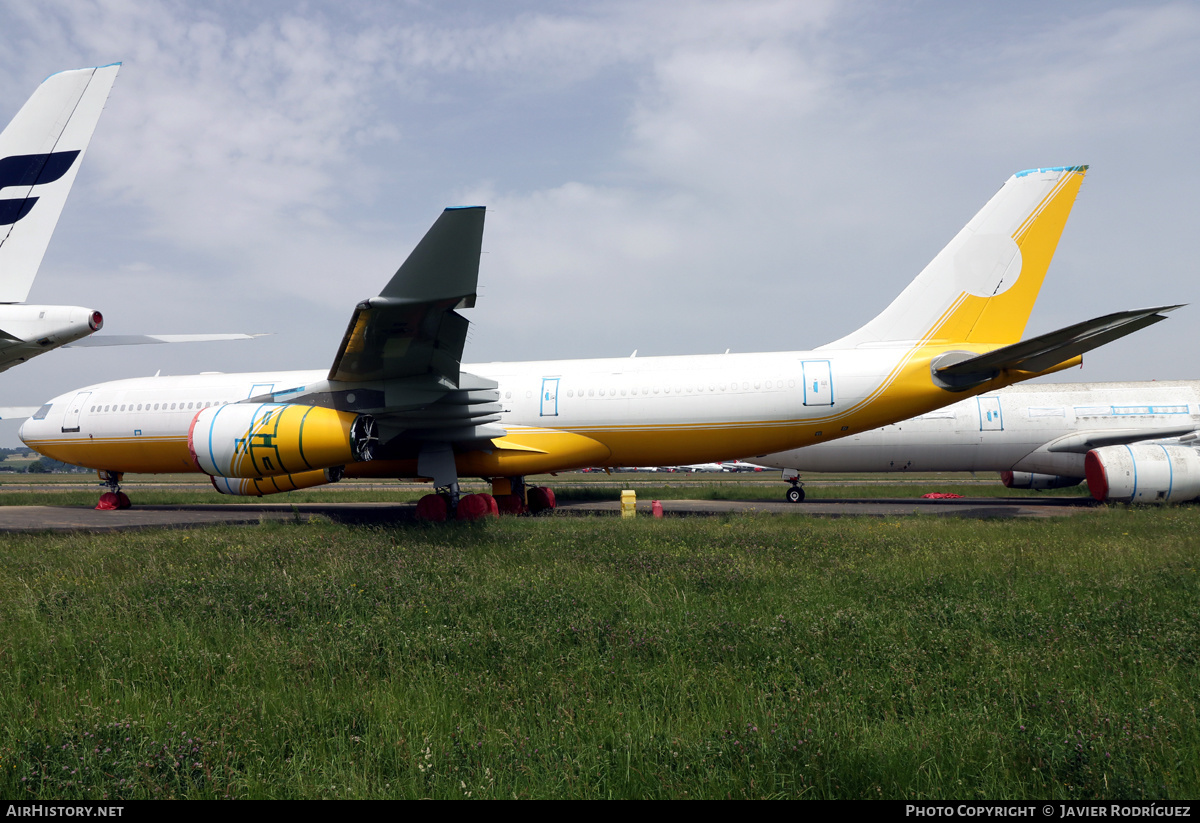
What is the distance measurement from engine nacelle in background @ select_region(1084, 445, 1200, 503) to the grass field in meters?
12.0

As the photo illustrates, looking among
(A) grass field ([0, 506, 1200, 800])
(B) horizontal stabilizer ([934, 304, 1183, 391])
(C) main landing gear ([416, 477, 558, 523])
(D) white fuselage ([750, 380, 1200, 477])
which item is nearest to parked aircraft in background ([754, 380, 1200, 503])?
(D) white fuselage ([750, 380, 1200, 477])

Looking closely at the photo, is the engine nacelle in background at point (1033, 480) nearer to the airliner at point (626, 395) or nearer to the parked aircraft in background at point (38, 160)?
the airliner at point (626, 395)

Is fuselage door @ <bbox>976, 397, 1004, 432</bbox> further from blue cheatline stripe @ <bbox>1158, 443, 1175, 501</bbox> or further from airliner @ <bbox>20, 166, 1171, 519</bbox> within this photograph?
airliner @ <bbox>20, 166, 1171, 519</bbox>

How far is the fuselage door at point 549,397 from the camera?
16.9 metres

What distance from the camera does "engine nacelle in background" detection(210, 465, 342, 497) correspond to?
15706 mm

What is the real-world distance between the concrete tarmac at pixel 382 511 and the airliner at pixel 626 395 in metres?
1.17

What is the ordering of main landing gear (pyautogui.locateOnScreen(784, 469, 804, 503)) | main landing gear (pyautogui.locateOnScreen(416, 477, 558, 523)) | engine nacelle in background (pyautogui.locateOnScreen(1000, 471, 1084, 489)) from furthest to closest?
engine nacelle in background (pyautogui.locateOnScreen(1000, 471, 1084, 489))
main landing gear (pyautogui.locateOnScreen(784, 469, 804, 503))
main landing gear (pyautogui.locateOnScreen(416, 477, 558, 523))

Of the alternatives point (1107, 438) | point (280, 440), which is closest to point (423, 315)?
point (280, 440)

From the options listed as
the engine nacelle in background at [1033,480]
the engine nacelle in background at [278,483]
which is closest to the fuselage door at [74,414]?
the engine nacelle in background at [278,483]

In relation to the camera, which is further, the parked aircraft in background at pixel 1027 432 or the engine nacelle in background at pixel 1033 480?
the engine nacelle in background at pixel 1033 480

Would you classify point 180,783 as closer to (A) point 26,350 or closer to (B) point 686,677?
(B) point 686,677

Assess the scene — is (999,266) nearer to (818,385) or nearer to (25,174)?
(818,385)
